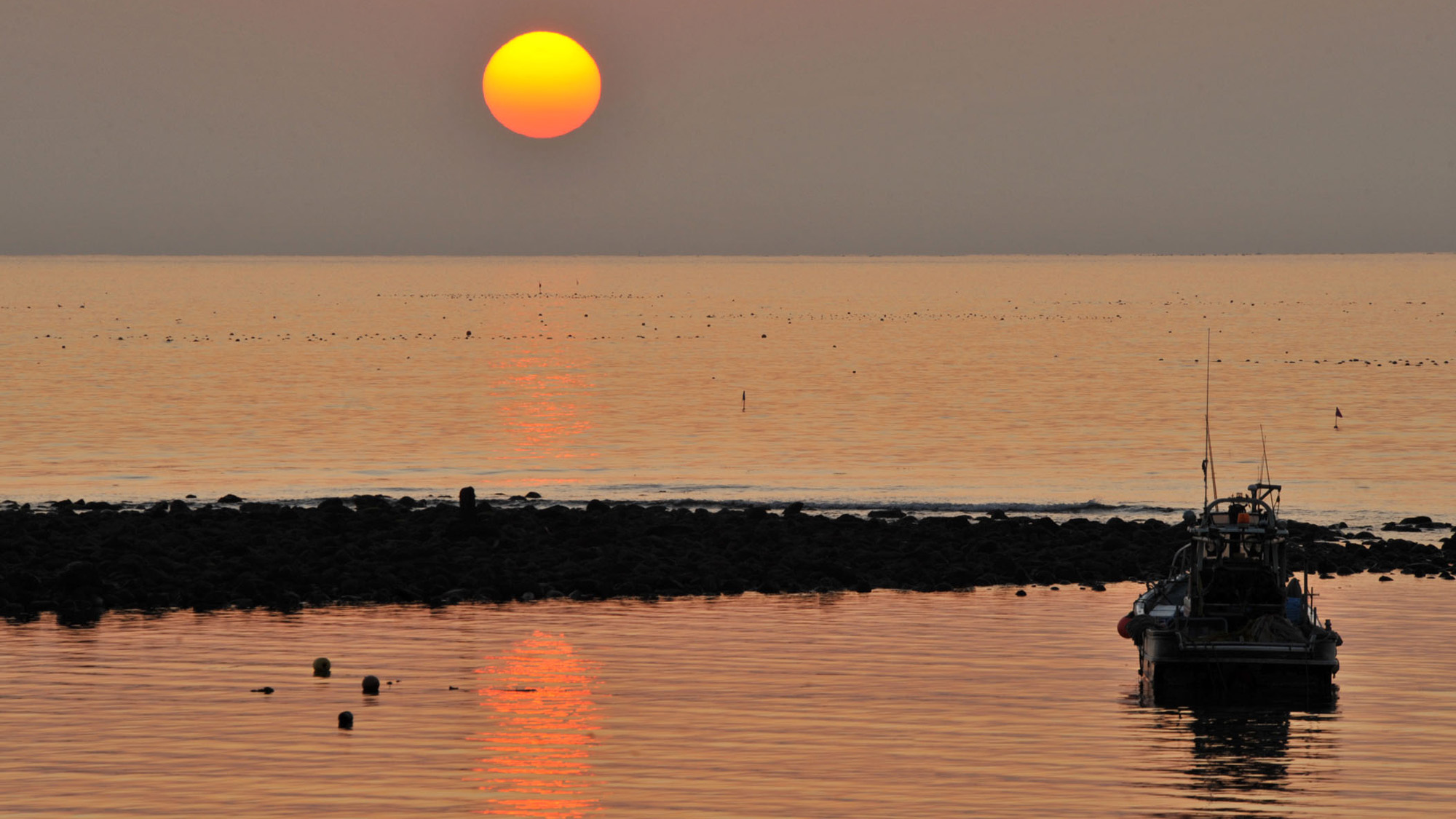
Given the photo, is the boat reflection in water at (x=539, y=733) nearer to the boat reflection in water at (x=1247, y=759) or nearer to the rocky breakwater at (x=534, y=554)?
the rocky breakwater at (x=534, y=554)

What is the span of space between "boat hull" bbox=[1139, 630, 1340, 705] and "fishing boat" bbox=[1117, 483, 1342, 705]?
0.01 meters

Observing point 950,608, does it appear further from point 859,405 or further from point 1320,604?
point 859,405

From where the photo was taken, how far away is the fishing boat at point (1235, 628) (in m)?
31.9

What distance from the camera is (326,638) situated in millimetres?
37062

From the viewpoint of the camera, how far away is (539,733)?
29328 mm

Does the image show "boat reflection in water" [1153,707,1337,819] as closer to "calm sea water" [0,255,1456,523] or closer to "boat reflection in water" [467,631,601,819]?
"boat reflection in water" [467,631,601,819]

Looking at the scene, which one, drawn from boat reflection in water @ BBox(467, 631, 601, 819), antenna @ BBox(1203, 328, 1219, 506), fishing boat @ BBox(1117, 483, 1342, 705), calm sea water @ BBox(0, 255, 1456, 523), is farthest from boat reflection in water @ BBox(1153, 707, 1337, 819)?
calm sea water @ BBox(0, 255, 1456, 523)

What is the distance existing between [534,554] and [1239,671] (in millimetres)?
19566

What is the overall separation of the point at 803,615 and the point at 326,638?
10106 millimetres

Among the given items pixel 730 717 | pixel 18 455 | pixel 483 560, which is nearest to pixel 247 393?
pixel 18 455


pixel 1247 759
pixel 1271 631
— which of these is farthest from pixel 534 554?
pixel 1247 759

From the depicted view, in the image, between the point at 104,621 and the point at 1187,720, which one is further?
the point at 104,621

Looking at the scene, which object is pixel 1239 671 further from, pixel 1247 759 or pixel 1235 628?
pixel 1247 759

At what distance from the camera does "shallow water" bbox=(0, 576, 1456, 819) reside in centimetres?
2522
